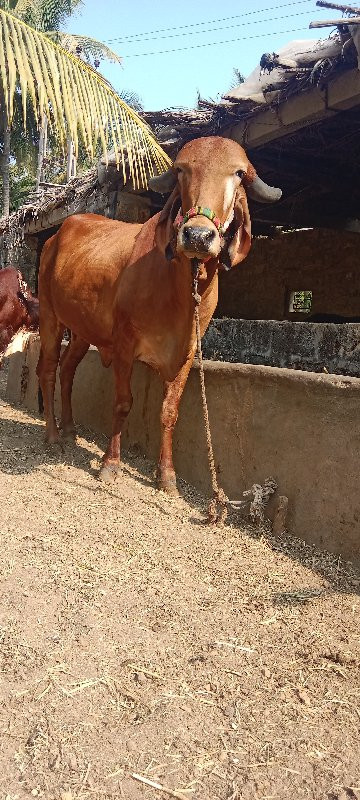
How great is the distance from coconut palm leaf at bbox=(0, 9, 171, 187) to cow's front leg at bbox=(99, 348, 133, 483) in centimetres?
199

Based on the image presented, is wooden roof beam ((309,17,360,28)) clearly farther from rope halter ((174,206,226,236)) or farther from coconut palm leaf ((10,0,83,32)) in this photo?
coconut palm leaf ((10,0,83,32))

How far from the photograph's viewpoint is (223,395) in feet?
13.5

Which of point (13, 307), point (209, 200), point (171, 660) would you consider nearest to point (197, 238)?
point (209, 200)

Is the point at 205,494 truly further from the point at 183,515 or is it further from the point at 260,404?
the point at 260,404

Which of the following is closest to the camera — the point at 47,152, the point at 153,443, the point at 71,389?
the point at 153,443

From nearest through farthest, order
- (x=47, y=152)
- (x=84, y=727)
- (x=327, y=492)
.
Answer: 1. (x=84, y=727)
2. (x=327, y=492)
3. (x=47, y=152)

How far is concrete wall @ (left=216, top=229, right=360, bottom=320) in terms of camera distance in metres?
9.84

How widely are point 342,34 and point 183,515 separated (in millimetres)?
3113

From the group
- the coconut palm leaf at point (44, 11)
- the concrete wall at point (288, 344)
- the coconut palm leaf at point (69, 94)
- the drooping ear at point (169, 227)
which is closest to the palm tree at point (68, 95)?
the coconut palm leaf at point (69, 94)

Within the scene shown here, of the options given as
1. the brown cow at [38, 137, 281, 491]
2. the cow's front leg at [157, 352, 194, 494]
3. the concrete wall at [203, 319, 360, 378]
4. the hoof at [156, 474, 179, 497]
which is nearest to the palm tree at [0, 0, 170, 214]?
the brown cow at [38, 137, 281, 491]

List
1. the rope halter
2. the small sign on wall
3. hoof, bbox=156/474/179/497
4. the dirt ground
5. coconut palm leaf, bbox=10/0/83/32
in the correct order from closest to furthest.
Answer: the dirt ground
the rope halter
hoof, bbox=156/474/179/497
the small sign on wall
coconut palm leaf, bbox=10/0/83/32

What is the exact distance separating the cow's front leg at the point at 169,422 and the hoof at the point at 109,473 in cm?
32

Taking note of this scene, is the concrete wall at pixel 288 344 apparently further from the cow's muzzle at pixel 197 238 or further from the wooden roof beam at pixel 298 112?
the wooden roof beam at pixel 298 112

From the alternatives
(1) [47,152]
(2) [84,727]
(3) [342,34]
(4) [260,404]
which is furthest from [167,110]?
(1) [47,152]
